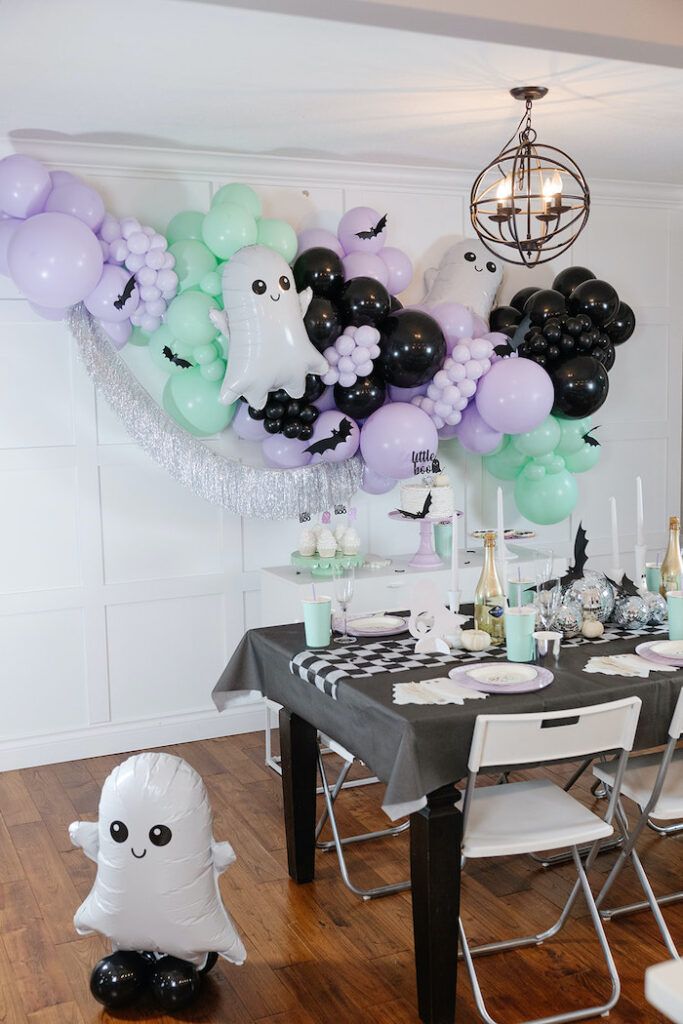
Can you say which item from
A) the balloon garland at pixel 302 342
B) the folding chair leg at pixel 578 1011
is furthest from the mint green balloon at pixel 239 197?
the folding chair leg at pixel 578 1011

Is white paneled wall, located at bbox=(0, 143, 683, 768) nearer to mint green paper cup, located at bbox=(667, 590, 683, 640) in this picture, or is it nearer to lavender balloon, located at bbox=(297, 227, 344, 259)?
lavender balloon, located at bbox=(297, 227, 344, 259)

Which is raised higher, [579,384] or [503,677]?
[579,384]

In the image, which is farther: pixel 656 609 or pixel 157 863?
pixel 656 609

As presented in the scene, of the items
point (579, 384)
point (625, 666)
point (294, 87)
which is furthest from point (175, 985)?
point (579, 384)

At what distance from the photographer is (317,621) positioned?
305 cm

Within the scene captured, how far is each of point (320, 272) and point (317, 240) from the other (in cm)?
28

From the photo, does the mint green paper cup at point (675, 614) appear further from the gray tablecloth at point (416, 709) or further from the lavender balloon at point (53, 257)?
the lavender balloon at point (53, 257)

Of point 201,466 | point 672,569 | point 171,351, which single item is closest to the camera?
point 672,569

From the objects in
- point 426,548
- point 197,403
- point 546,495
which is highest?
point 197,403

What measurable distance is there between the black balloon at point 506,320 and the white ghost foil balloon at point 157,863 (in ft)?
9.24

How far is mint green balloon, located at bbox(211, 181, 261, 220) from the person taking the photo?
419 centimetres

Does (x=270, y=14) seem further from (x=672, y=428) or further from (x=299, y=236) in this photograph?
(x=672, y=428)

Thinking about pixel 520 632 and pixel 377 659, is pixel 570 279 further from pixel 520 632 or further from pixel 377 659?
pixel 377 659

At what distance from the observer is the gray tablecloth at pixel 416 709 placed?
2.47 metres
